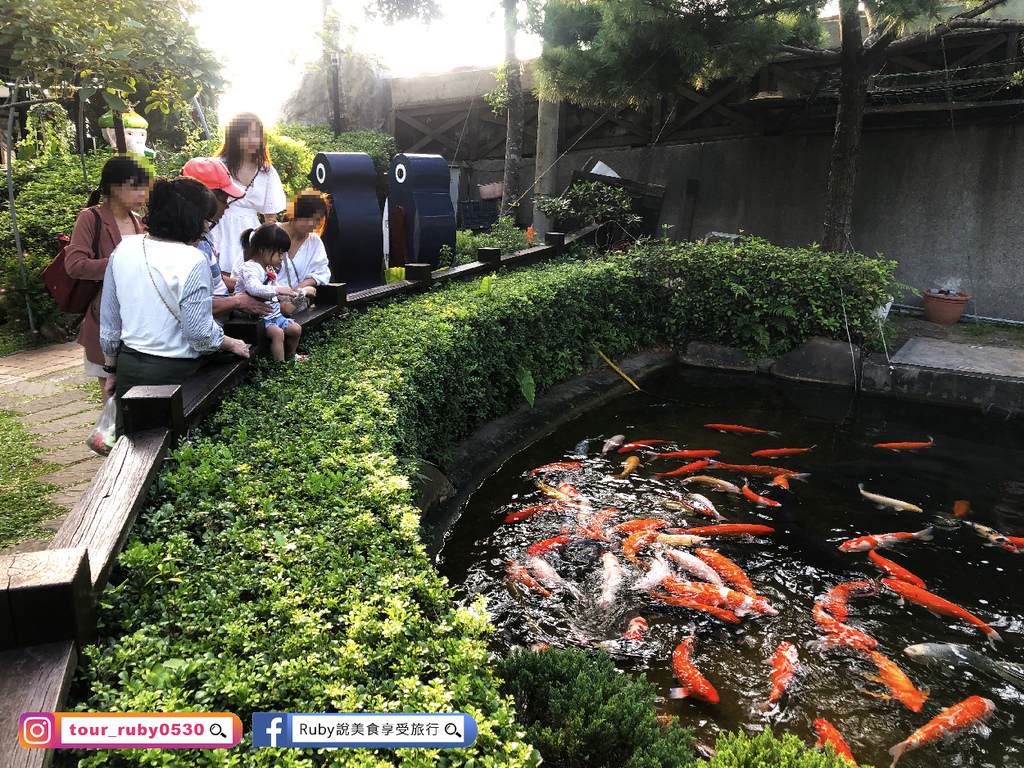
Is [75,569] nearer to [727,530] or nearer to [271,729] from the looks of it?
[271,729]

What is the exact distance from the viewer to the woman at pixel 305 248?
5281mm

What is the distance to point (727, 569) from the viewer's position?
14.6 ft

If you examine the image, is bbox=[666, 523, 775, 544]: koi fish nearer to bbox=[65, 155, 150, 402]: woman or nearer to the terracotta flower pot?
bbox=[65, 155, 150, 402]: woman

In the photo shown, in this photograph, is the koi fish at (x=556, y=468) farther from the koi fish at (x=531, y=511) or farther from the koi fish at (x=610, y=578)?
the koi fish at (x=610, y=578)

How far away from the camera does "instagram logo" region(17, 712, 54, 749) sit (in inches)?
56.4

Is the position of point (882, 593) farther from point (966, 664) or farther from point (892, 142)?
point (892, 142)

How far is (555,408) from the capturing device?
7.36 m

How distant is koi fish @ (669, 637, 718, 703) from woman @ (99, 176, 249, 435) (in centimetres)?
306

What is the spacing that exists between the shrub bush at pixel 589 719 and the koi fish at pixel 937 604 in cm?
256

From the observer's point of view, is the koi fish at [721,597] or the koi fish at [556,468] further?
the koi fish at [556,468]

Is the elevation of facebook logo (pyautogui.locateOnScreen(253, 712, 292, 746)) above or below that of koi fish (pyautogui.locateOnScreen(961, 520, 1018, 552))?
above

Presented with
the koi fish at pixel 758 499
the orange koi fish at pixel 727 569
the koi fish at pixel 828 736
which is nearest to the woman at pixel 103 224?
the orange koi fish at pixel 727 569

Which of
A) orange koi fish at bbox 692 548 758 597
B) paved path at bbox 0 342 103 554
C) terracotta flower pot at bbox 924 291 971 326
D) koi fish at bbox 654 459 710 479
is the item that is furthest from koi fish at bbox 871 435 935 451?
paved path at bbox 0 342 103 554

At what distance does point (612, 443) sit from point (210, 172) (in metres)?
4.29
